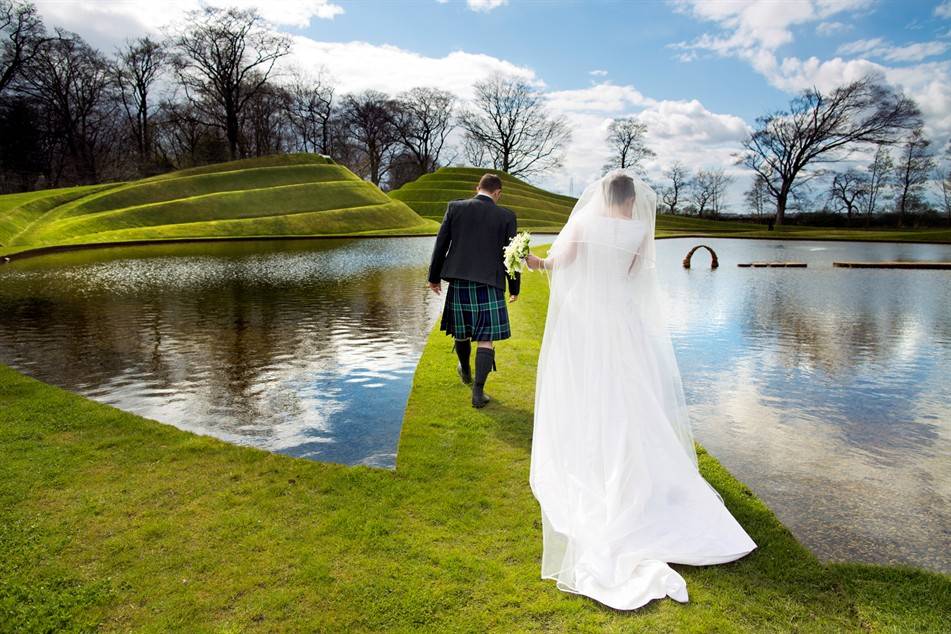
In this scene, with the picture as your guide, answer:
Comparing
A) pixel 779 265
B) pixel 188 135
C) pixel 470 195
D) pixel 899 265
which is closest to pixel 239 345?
pixel 779 265

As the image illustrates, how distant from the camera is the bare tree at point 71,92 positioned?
52.5 meters

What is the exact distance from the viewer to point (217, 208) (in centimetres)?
4047

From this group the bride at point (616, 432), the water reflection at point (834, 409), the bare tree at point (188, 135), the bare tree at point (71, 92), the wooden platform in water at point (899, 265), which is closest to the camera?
the bride at point (616, 432)

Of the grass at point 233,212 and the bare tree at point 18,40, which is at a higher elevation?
the bare tree at point 18,40

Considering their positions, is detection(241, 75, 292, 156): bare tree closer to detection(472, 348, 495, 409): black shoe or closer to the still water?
the still water

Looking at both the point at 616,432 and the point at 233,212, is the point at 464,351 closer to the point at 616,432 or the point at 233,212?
the point at 616,432

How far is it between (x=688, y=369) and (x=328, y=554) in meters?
6.48

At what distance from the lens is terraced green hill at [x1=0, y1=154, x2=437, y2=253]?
106ft

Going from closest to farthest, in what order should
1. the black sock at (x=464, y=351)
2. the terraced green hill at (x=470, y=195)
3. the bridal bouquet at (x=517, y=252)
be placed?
1. the bridal bouquet at (x=517, y=252)
2. the black sock at (x=464, y=351)
3. the terraced green hill at (x=470, y=195)

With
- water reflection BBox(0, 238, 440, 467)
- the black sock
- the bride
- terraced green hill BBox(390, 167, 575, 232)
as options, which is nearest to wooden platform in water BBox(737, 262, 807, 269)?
water reflection BBox(0, 238, 440, 467)

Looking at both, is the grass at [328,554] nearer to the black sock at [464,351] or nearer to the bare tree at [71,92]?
the black sock at [464,351]

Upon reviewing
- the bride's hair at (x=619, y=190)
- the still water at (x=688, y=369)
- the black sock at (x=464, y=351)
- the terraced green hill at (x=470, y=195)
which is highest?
the terraced green hill at (x=470, y=195)

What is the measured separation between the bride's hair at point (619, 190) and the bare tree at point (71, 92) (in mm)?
65334

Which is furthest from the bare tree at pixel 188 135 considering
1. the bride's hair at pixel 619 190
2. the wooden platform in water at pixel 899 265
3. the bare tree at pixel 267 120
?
the bride's hair at pixel 619 190
